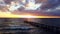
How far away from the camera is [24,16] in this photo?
63.5 inches

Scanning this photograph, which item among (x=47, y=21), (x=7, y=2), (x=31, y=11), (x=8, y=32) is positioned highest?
(x=7, y=2)

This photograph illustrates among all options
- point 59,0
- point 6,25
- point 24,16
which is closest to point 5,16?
point 6,25

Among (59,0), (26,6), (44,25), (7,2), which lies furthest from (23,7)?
(59,0)

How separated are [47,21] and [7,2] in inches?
19.6

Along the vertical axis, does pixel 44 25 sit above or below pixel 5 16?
below

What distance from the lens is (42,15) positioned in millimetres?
1609

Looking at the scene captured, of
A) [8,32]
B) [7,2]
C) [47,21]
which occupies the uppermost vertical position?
[7,2]

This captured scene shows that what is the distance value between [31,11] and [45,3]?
0.60 feet

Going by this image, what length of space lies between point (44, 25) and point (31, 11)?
0.71 ft

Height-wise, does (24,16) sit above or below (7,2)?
below

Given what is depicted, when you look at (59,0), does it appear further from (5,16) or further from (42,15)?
(5,16)

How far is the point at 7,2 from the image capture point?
5.23 feet

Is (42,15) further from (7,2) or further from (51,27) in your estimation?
(7,2)

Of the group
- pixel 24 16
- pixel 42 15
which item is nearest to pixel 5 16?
pixel 24 16
